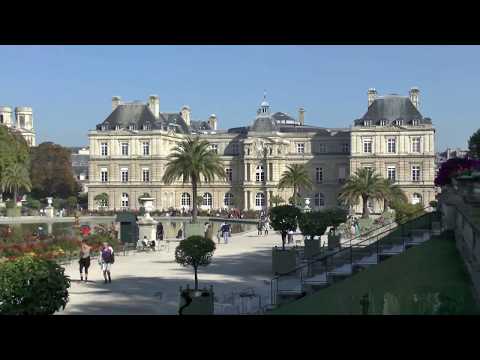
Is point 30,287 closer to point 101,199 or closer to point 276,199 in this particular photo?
point 276,199

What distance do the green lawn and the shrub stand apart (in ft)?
16.9

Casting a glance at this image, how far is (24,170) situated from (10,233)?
35555mm

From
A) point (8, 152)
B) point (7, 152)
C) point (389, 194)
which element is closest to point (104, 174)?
point (8, 152)

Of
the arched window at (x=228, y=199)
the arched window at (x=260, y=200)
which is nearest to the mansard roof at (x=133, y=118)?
the arched window at (x=228, y=199)

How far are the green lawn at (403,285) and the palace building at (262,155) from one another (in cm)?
5180

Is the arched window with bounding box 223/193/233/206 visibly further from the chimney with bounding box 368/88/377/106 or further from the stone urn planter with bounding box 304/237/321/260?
the stone urn planter with bounding box 304/237/321/260

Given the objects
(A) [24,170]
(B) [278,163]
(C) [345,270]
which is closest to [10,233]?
(C) [345,270]

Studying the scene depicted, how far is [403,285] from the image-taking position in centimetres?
1391

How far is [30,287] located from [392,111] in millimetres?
60545

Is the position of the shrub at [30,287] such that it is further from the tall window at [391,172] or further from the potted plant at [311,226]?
the tall window at [391,172]
